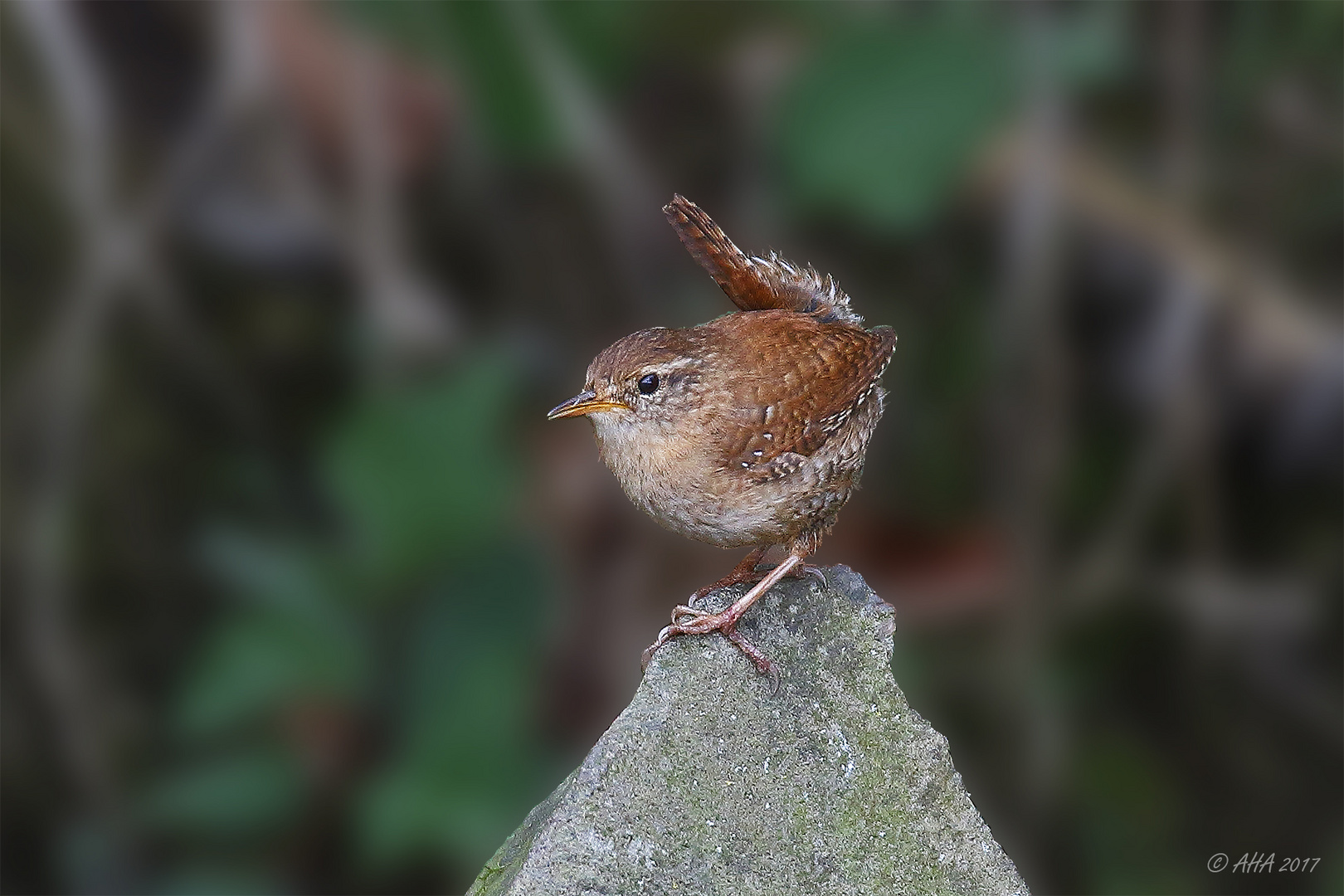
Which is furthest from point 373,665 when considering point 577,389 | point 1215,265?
point 1215,265

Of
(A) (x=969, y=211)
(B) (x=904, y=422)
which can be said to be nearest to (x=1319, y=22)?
(A) (x=969, y=211)

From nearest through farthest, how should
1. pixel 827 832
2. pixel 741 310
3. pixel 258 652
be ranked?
pixel 827 832, pixel 741 310, pixel 258 652

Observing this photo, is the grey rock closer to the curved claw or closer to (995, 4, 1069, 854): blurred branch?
the curved claw

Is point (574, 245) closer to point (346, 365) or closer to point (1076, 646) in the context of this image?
point (346, 365)

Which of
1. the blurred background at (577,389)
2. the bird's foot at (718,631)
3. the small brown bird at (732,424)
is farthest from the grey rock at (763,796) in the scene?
the blurred background at (577,389)

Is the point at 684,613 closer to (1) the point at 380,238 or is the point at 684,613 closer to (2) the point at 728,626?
(2) the point at 728,626

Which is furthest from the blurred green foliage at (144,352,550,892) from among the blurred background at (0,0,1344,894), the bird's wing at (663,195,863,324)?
the bird's wing at (663,195,863,324)
